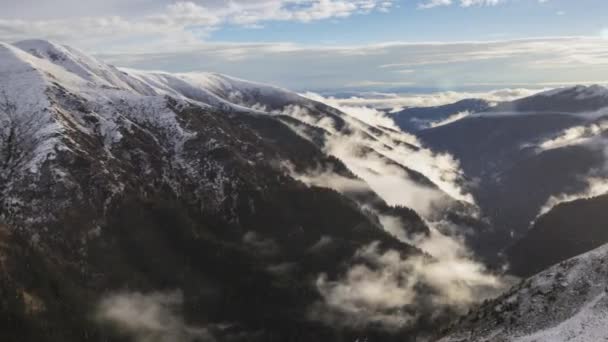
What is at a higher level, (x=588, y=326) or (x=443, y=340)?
(x=588, y=326)

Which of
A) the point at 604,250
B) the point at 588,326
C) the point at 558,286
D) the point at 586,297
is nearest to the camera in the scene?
the point at 588,326

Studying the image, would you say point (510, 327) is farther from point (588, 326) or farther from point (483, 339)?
point (588, 326)

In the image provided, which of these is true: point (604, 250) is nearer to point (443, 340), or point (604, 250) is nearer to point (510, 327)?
point (510, 327)

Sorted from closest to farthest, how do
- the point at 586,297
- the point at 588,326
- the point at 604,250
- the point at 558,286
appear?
the point at 588,326
the point at 586,297
the point at 558,286
the point at 604,250

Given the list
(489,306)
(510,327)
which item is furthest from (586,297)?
(489,306)

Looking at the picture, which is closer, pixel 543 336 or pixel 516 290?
pixel 543 336

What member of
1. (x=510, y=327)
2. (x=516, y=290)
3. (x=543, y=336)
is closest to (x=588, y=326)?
(x=543, y=336)
